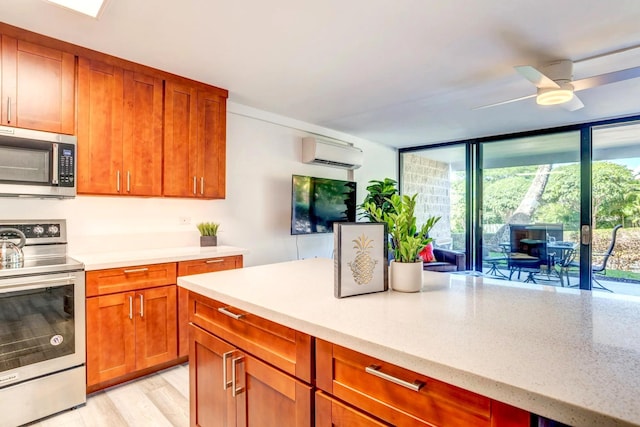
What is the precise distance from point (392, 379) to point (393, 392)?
5 centimetres

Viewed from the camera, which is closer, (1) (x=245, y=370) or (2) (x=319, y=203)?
(1) (x=245, y=370)

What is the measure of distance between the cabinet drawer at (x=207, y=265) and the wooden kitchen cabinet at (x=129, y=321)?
0.27ft

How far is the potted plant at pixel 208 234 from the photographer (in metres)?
3.16

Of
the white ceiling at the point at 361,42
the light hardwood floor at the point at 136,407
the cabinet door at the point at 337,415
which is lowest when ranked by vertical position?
the light hardwood floor at the point at 136,407

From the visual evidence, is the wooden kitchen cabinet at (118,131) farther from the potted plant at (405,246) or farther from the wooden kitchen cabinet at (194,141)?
the potted plant at (405,246)

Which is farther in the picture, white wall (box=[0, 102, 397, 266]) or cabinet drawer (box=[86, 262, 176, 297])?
white wall (box=[0, 102, 397, 266])

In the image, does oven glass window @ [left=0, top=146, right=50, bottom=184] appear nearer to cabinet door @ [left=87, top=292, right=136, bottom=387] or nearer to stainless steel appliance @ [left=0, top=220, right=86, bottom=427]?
stainless steel appliance @ [left=0, top=220, right=86, bottom=427]

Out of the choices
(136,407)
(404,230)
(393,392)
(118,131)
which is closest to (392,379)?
(393,392)

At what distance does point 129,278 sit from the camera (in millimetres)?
2354

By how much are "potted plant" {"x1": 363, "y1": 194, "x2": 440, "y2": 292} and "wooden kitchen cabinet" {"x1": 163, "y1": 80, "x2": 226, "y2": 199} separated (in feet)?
6.98

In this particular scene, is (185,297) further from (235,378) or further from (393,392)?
(393,392)

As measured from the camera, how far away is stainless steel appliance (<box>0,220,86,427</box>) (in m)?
1.88

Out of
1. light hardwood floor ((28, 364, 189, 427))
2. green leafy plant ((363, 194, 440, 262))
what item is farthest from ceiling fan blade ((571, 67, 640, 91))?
light hardwood floor ((28, 364, 189, 427))

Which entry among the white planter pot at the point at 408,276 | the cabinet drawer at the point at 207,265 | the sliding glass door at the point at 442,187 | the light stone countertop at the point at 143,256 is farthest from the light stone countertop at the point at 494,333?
the sliding glass door at the point at 442,187
